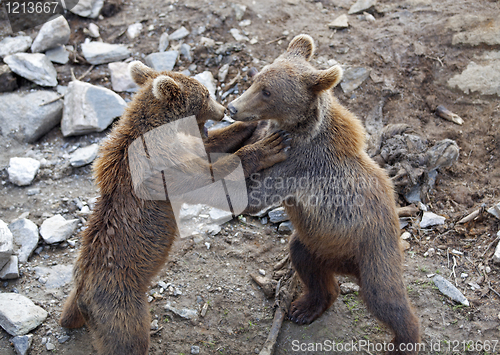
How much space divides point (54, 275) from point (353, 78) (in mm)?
6303

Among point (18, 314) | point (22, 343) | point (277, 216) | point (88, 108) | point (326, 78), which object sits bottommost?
point (22, 343)

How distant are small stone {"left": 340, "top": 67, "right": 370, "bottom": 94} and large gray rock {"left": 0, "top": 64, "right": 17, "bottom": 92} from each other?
21.6ft

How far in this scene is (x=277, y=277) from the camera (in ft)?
21.1

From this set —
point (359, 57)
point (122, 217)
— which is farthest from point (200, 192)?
point (359, 57)

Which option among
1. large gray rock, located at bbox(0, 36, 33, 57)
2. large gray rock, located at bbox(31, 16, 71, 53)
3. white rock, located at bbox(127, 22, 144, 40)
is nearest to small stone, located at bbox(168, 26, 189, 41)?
white rock, located at bbox(127, 22, 144, 40)

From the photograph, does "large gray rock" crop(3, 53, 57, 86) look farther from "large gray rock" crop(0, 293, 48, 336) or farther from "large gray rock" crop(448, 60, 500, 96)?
"large gray rock" crop(448, 60, 500, 96)

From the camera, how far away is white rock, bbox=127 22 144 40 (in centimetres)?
951

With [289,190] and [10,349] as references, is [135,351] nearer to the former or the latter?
Result: [10,349]

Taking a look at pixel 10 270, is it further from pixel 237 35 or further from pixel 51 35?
pixel 237 35

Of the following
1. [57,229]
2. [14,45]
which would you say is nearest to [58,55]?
[14,45]

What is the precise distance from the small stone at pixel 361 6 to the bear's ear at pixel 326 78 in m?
5.30

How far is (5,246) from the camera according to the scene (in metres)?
6.04

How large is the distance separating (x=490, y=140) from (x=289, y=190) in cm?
457

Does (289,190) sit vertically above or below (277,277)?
above
